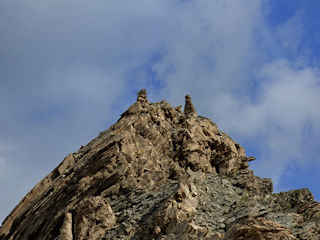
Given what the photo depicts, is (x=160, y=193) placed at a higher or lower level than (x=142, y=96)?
lower

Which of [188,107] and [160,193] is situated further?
[188,107]

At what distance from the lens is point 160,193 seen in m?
48.0

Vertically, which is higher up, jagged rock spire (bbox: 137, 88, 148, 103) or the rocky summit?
jagged rock spire (bbox: 137, 88, 148, 103)

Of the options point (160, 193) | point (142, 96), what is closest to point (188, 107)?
point (142, 96)

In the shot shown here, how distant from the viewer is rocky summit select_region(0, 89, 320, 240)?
41.4 metres

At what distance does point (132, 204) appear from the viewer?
48.0 m

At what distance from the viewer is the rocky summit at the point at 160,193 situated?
41375 millimetres

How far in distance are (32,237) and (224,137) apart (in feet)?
81.7

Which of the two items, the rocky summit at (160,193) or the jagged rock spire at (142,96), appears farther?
the jagged rock spire at (142,96)

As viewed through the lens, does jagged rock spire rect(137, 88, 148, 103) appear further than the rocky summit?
Yes

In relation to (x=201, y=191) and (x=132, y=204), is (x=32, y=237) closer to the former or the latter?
(x=132, y=204)

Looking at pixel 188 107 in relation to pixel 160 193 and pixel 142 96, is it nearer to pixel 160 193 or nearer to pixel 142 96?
pixel 142 96

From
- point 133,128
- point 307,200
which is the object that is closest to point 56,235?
point 133,128

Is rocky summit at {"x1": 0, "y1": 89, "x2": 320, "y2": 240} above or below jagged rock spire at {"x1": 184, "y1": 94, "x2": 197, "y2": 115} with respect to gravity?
below
